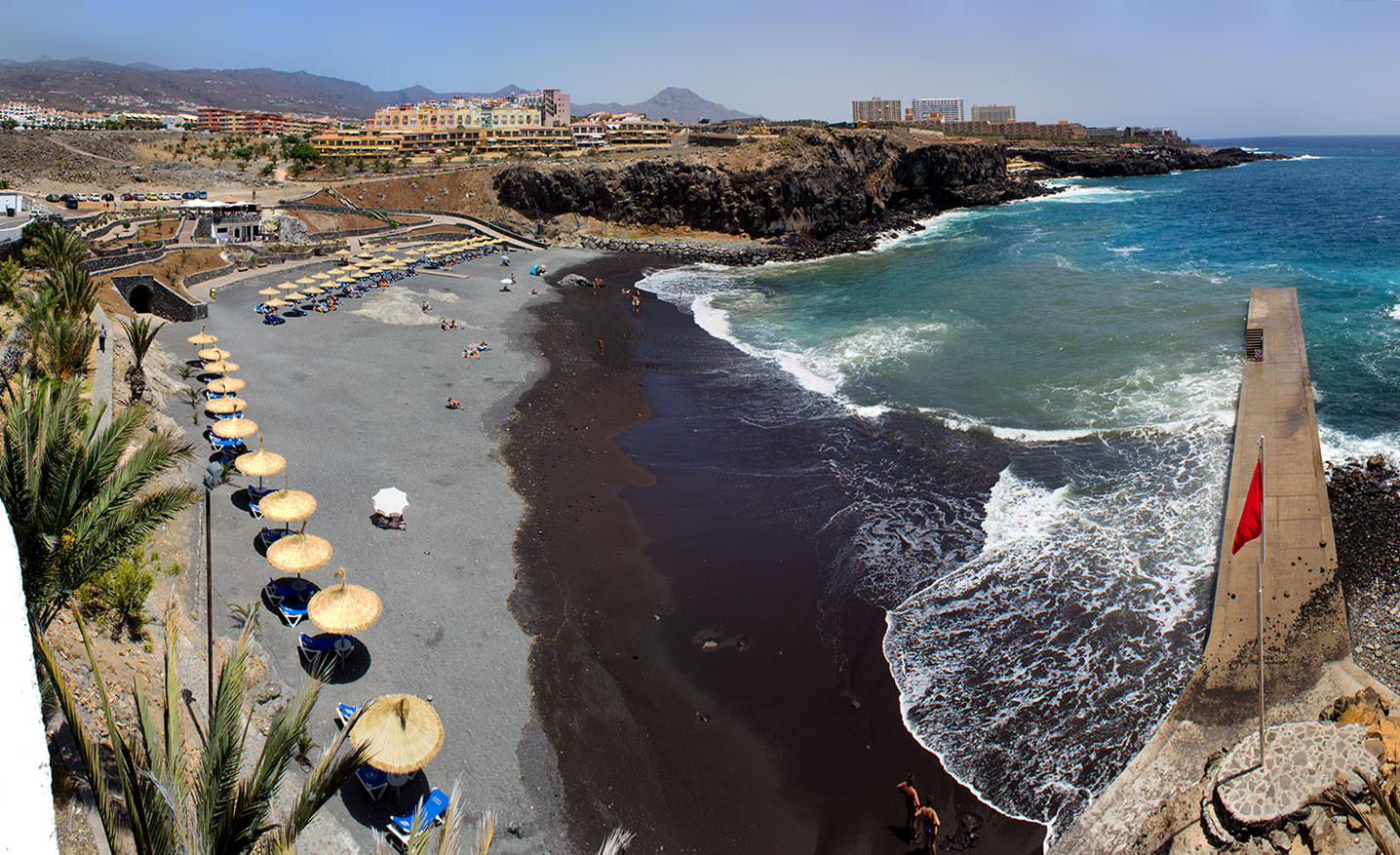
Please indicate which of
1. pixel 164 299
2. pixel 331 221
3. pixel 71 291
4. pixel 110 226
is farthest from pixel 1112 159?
pixel 71 291

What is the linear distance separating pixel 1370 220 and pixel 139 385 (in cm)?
9339

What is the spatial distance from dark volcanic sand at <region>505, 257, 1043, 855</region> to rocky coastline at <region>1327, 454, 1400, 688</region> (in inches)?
356

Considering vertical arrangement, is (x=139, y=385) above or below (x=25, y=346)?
below

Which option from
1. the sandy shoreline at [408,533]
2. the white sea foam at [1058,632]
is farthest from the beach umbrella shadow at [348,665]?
the white sea foam at [1058,632]

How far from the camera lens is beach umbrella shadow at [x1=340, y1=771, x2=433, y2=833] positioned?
40.5ft

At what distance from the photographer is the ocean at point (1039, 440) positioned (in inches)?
615

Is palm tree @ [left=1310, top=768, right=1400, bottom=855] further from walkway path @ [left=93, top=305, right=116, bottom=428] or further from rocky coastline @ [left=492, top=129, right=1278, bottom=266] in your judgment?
rocky coastline @ [left=492, top=129, right=1278, bottom=266]

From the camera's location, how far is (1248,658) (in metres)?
15.7

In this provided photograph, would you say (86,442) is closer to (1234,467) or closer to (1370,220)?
(1234,467)

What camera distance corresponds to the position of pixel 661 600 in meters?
18.8

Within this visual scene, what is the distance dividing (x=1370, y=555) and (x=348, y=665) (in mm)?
23548

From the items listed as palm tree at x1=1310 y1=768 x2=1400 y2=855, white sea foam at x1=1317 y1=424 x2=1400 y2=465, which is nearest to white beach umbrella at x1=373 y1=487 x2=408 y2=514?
palm tree at x1=1310 y1=768 x2=1400 y2=855

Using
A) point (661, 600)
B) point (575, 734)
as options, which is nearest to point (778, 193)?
point (661, 600)

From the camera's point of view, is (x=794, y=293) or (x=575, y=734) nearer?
(x=575, y=734)
